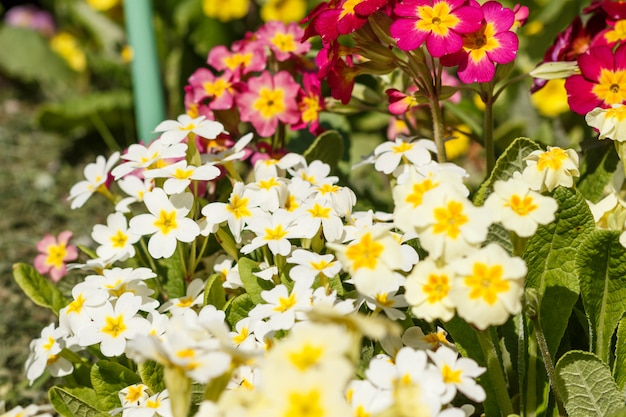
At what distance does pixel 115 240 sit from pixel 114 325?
0.75ft

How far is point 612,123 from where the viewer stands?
118cm

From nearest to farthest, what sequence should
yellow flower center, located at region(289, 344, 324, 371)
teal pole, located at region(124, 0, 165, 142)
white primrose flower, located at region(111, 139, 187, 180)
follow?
yellow flower center, located at region(289, 344, 324, 371), white primrose flower, located at region(111, 139, 187, 180), teal pole, located at region(124, 0, 165, 142)

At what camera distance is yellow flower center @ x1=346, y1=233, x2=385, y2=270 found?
3.13 ft

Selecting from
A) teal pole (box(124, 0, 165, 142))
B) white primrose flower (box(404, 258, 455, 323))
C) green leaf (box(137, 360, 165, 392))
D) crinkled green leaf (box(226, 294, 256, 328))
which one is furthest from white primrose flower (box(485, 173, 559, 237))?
teal pole (box(124, 0, 165, 142))

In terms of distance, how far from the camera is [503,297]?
2.93 ft

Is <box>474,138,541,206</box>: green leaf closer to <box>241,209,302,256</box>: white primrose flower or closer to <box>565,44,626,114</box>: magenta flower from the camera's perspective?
<box>565,44,626,114</box>: magenta flower

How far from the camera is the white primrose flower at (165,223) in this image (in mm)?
1179

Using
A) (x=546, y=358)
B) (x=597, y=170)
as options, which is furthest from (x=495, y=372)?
(x=597, y=170)

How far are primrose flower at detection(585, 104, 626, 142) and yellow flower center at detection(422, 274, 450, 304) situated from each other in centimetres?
42

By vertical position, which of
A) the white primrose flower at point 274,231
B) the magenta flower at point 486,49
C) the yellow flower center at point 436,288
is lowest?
the white primrose flower at point 274,231

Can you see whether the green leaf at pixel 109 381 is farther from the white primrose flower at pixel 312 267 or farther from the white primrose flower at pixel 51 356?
the white primrose flower at pixel 312 267

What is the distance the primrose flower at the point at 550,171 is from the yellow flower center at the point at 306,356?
499mm

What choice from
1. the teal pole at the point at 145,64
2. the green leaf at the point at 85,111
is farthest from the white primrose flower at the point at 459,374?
the green leaf at the point at 85,111

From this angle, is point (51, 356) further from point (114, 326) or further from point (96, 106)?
point (96, 106)
